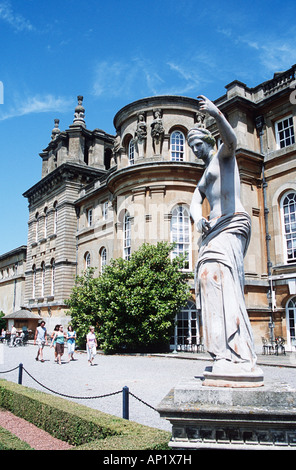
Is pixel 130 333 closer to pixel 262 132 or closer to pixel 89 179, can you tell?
pixel 262 132

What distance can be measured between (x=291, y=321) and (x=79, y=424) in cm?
1666

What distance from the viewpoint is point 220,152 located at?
15.3ft

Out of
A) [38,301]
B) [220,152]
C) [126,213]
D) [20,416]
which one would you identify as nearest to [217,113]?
[220,152]

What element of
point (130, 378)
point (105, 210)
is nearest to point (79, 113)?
point (105, 210)

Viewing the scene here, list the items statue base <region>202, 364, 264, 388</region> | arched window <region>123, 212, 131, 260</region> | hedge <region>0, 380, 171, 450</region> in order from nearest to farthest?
statue base <region>202, 364, 264, 388</region> → hedge <region>0, 380, 171, 450</region> → arched window <region>123, 212, 131, 260</region>

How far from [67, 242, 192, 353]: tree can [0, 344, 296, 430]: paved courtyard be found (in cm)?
170

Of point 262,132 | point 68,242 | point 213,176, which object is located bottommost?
point 213,176

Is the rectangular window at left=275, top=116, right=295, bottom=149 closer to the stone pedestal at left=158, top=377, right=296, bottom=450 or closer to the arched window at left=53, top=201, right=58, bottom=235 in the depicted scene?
the stone pedestal at left=158, top=377, right=296, bottom=450

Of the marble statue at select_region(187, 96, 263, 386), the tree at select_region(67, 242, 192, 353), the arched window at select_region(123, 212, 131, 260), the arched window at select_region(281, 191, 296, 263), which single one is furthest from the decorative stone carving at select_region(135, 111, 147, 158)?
the marble statue at select_region(187, 96, 263, 386)

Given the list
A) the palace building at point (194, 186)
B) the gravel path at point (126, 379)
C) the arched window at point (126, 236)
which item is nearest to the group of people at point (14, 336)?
the palace building at point (194, 186)

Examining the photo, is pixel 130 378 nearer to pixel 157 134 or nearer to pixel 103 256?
pixel 157 134

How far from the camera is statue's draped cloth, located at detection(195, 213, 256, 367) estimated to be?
4125 millimetres

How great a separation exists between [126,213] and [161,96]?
766 cm

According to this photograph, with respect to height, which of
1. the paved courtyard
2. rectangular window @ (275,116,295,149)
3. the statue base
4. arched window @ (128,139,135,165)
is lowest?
the paved courtyard
